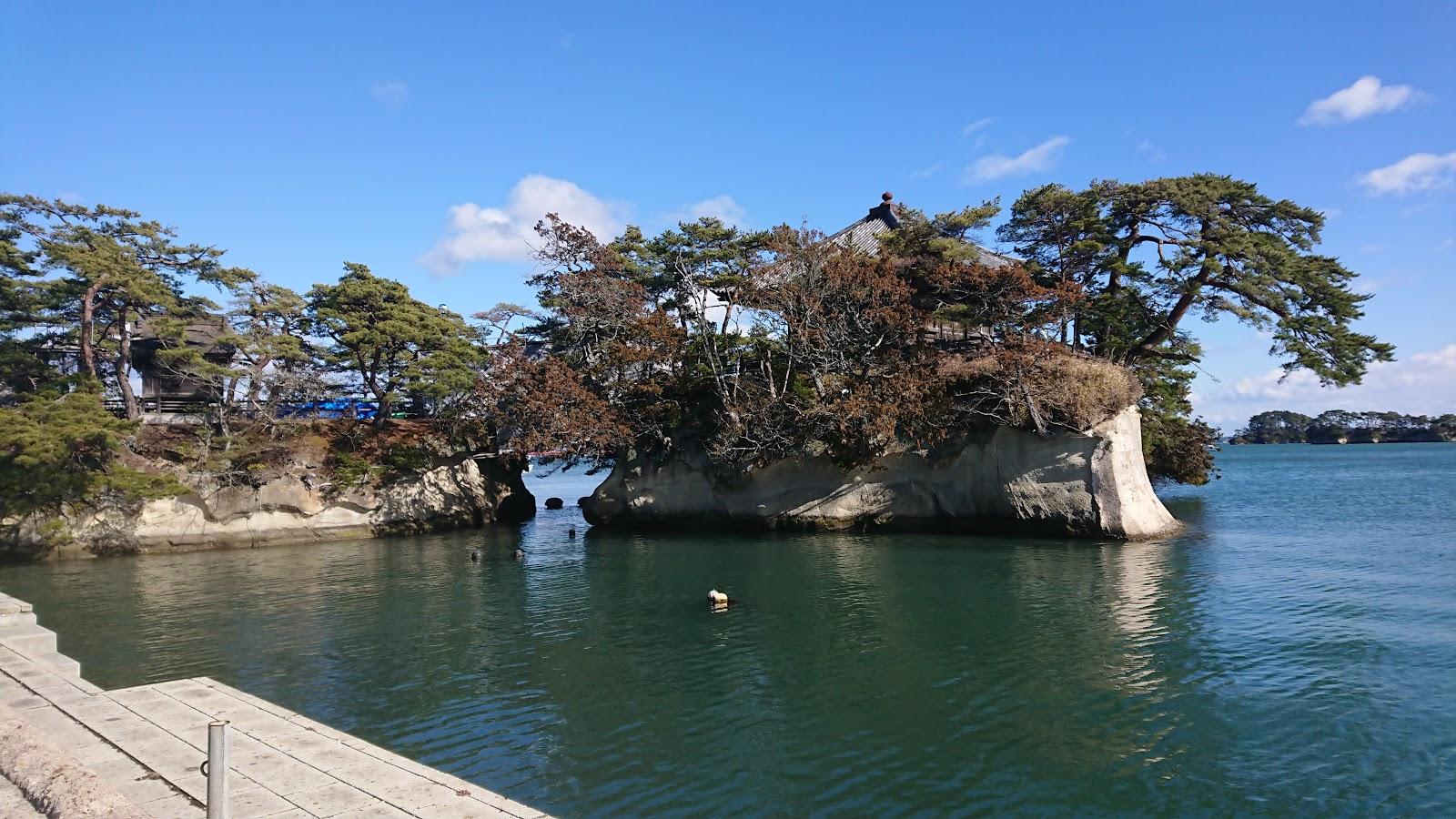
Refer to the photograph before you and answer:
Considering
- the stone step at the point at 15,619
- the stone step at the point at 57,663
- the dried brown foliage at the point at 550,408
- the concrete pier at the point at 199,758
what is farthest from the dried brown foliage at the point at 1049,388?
the stone step at the point at 15,619

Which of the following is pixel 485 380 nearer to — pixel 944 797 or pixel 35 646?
pixel 35 646

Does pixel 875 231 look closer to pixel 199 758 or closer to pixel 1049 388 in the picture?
pixel 1049 388

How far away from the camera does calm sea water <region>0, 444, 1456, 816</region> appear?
31.7 ft

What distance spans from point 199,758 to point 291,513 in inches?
1201

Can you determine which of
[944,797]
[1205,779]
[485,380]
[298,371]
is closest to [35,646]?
[944,797]

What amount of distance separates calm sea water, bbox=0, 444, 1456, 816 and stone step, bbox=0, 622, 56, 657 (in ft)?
4.68

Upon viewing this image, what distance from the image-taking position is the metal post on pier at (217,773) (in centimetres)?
592

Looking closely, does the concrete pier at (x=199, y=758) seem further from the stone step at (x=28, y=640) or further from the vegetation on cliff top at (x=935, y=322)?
the vegetation on cliff top at (x=935, y=322)

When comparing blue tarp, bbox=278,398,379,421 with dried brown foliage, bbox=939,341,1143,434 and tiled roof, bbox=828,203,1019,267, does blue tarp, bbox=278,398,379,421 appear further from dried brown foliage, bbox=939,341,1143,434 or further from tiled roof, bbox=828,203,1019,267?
dried brown foliage, bbox=939,341,1143,434

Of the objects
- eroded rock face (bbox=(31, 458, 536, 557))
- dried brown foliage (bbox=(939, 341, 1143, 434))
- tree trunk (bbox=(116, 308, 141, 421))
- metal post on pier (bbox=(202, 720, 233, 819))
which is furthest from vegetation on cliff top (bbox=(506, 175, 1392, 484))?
metal post on pier (bbox=(202, 720, 233, 819))

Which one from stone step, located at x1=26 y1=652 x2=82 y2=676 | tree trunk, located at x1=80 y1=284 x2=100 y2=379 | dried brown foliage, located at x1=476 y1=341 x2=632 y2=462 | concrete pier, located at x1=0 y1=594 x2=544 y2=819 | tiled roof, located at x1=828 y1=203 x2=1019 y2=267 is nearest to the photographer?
concrete pier, located at x1=0 y1=594 x2=544 y2=819

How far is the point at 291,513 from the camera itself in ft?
117

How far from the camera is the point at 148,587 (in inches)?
960

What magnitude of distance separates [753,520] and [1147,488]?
15.9m
